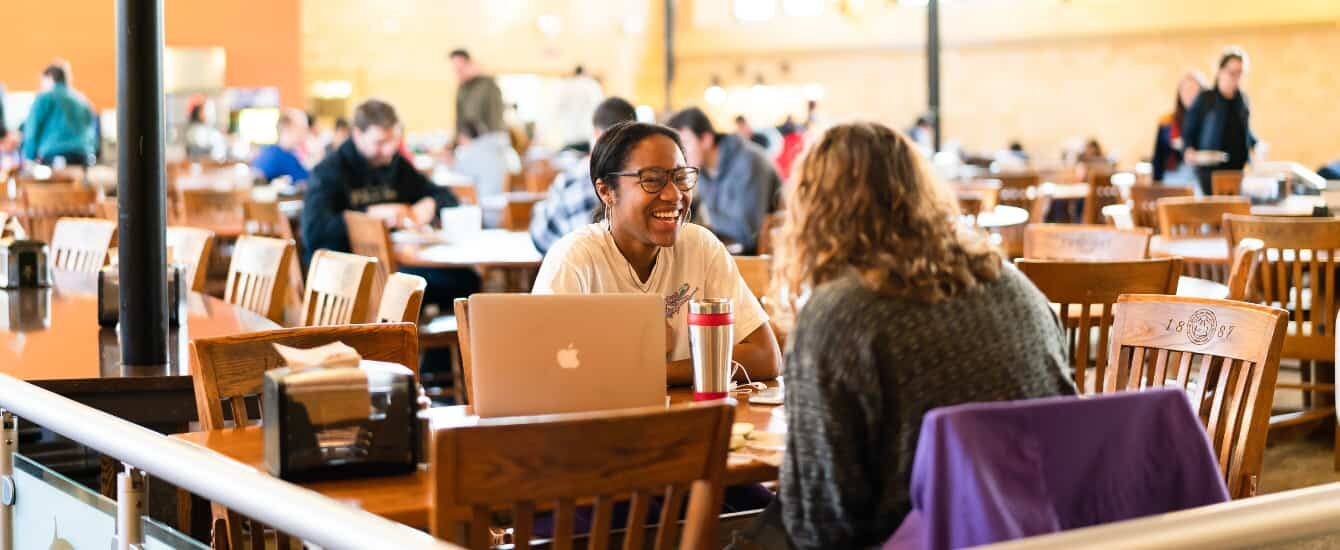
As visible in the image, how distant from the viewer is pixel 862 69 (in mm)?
19984

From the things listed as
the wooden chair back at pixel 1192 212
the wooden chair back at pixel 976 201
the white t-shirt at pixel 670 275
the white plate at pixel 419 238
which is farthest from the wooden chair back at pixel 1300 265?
the white plate at pixel 419 238

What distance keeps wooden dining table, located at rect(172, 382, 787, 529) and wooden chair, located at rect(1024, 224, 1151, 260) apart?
2207 millimetres

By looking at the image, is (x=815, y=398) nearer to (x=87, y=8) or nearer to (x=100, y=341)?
(x=100, y=341)

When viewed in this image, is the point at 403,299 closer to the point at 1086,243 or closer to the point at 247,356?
the point at 247,356

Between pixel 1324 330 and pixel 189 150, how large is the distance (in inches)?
470

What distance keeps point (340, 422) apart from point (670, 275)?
1.07m

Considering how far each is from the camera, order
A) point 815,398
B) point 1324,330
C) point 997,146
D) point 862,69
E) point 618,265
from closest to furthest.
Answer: point 815,398 < point 618,265 < point 1324,330 < point 997,146 < point 862,69

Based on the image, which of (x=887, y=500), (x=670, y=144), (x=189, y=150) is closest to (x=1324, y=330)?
(x=670, y=144)

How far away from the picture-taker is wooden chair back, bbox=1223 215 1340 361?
4691 mm

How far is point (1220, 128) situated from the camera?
917 cm

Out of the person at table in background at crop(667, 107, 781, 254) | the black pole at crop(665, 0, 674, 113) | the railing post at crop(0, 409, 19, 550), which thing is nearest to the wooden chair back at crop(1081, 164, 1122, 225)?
the person at table in background at crop(667, 107, 781, 254)

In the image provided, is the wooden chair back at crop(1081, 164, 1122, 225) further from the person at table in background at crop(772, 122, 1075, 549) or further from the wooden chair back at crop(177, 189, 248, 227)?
the person at table in background at crop(772, 122, 1075, 549)

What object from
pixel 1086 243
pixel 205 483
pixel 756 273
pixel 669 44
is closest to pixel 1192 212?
pixel 1086 243

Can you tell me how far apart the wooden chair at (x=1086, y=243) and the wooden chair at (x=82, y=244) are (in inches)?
112
